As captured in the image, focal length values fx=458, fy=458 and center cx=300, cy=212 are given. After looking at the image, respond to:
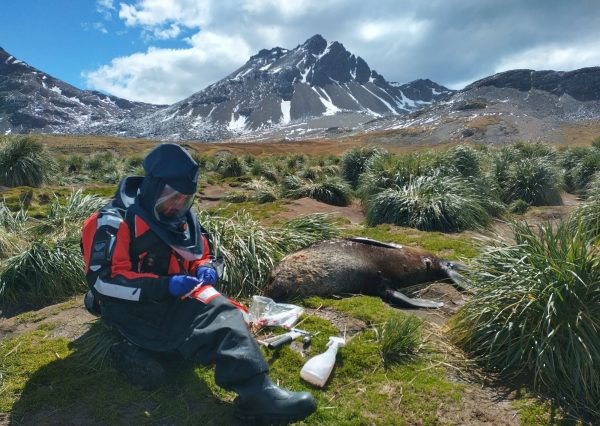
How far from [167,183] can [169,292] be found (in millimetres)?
853

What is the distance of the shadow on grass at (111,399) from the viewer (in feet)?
10.8

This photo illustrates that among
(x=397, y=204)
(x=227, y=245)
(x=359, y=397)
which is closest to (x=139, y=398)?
(x=359, y=397)

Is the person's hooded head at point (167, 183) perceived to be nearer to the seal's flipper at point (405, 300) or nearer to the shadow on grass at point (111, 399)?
the shadow on grass at point (111, 399)

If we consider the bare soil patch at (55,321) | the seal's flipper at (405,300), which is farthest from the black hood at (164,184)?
the seal's flipper at (405,300)

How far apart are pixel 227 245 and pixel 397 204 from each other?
462 cm

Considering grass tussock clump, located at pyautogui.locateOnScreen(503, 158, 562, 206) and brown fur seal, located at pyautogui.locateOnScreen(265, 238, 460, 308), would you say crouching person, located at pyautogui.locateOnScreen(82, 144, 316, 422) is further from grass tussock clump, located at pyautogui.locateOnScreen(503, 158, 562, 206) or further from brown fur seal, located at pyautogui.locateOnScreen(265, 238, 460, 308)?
grass tussock clump, located at pyautogui.locateOnScreen(503, 158, 562, 206)

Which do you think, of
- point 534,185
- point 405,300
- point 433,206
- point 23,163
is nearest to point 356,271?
point 405,300

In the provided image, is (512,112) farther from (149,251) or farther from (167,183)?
(149,251)

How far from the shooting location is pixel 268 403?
9.95 ft

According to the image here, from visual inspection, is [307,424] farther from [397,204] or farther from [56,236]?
[397,204]

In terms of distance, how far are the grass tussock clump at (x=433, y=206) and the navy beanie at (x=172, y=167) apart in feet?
20.4

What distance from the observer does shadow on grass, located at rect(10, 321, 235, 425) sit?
10.8 feet

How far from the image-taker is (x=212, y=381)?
3.68 meters

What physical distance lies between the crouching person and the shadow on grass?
→ 0.82ft
